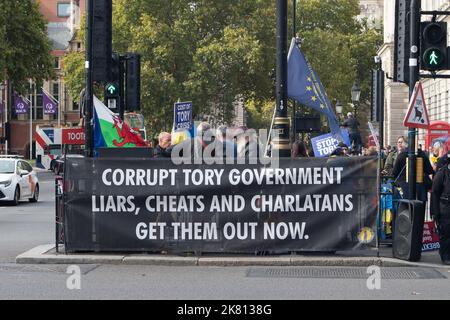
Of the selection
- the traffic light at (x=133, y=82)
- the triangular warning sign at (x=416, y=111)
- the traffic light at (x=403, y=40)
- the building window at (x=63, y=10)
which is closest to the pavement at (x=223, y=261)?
the triangular warning sign at (x=416, y=111)

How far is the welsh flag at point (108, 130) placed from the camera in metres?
14.0

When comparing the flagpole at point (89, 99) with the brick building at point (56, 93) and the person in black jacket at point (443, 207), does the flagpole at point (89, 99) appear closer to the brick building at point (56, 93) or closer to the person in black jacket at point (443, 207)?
the person in black jacket at point (443, 207)

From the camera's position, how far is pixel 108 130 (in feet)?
46.4

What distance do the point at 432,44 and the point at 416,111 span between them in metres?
1.12

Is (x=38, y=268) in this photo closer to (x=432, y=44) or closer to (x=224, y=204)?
(x=224, y=204)

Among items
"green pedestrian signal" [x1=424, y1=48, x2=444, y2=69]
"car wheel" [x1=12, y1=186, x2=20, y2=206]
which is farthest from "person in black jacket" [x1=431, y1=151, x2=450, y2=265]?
"car wheel" [x1=12, y1=186, x2=20, y2=206]

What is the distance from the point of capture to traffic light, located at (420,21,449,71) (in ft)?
44.0

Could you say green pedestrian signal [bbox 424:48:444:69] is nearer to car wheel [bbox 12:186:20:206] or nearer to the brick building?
car wheel [bbox 12:186:20:206]

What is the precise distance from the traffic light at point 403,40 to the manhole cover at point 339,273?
3140 millimetres

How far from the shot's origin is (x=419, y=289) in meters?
10.4

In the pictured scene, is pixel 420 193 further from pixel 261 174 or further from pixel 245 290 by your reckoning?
pixel 245 290

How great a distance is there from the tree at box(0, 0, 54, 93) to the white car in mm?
24368

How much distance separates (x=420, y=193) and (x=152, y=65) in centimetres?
4455
